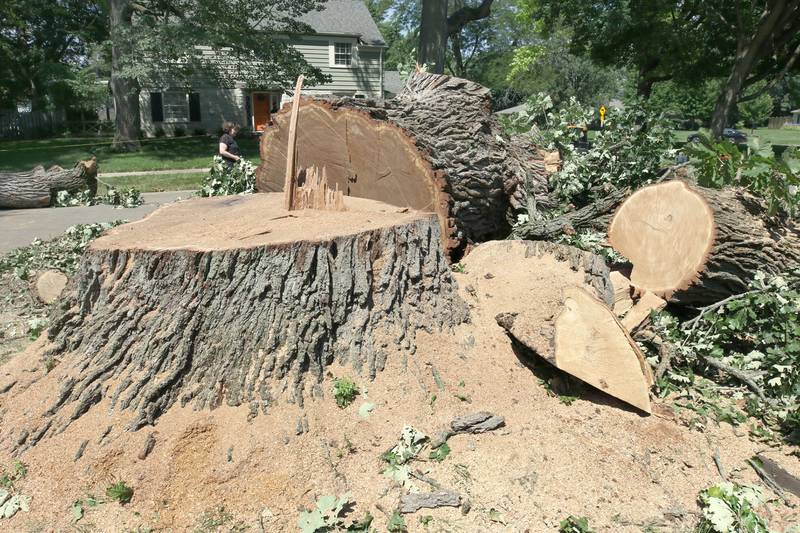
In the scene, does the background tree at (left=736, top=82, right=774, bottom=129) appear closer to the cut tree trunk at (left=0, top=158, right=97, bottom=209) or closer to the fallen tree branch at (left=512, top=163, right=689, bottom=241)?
the cut tree trunk at (left=0, top=158, right=97, bottom=209)

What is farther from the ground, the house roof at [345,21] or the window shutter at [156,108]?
the house roof at [345,21]

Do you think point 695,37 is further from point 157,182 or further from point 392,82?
point 392,82

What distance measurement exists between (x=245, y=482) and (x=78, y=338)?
133 cm

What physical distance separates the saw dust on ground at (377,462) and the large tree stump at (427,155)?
74.3 inches

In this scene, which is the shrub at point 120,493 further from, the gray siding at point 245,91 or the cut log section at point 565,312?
the gray siding at point 245,91

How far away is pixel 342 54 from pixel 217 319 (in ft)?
89.4

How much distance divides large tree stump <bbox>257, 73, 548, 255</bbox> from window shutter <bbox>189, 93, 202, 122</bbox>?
80.6ft

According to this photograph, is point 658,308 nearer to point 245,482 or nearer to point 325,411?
point 325,411

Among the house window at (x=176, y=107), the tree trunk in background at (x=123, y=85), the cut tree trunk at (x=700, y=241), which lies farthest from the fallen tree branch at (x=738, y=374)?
the house window at (x=176, y=107)

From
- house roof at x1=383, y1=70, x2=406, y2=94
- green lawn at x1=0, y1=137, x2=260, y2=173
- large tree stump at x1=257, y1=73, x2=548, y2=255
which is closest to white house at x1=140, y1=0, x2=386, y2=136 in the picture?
green lawn at x1=0, y1=137, x2=260, y2=173

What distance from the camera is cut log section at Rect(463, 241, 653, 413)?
11.8 ft

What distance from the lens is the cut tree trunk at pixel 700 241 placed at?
4227mm

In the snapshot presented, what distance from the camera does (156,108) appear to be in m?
28.3

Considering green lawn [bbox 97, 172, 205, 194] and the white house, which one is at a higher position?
the white house
